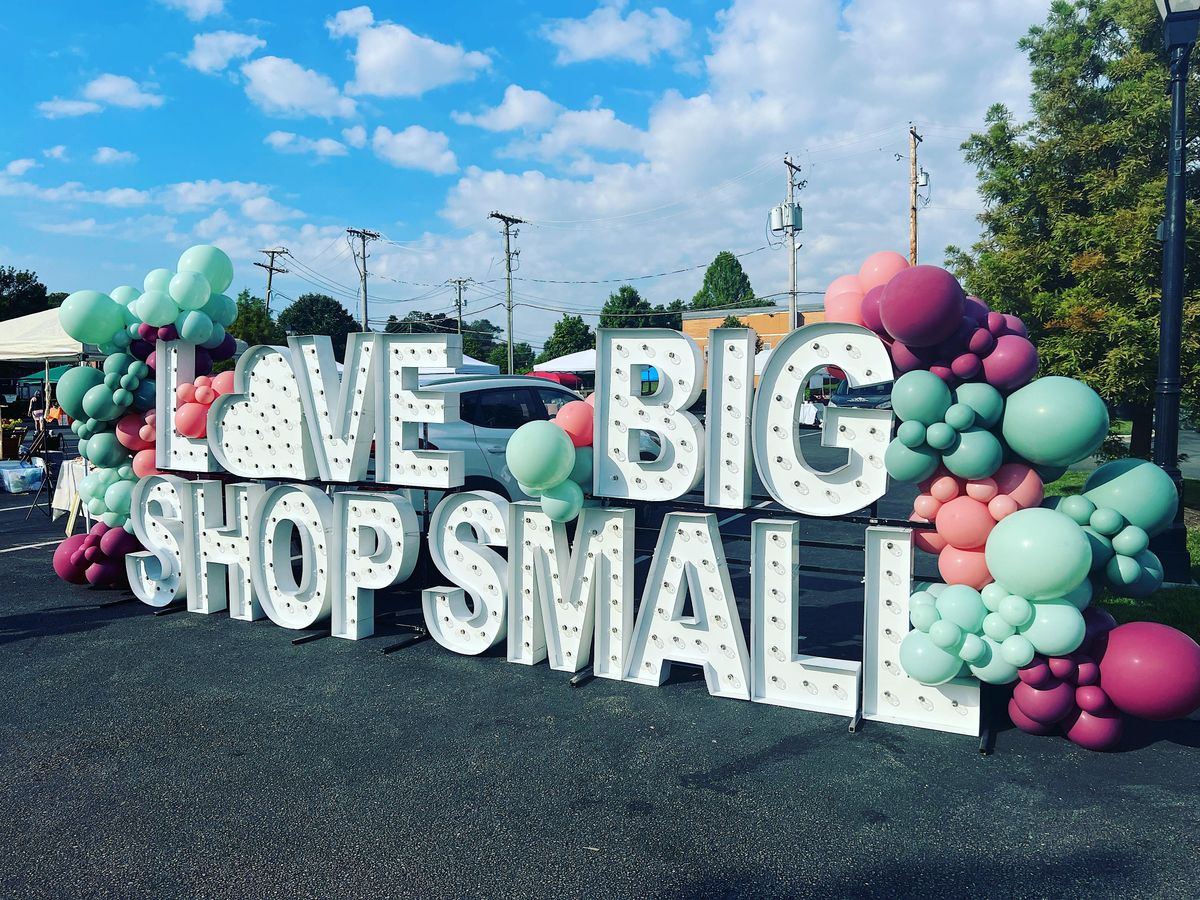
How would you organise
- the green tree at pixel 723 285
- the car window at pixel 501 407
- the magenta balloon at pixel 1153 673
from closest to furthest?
the magenta balloon at pixel 1153 673 → the car window at pixel 501 407 → the green tree at pixel 723 285

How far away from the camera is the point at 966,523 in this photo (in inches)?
167

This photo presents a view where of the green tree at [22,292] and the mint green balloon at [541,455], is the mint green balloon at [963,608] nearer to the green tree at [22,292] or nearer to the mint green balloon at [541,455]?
the mint green balloon at [541,455]

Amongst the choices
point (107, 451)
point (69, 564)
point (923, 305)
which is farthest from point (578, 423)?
point (69, 564)

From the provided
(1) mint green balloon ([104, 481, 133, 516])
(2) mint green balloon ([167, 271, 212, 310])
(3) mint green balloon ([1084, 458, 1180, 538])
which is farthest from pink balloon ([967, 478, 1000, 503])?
(1) mint green balloon ([104, 481, 133, 516])

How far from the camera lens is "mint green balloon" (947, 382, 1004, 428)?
4180 mm

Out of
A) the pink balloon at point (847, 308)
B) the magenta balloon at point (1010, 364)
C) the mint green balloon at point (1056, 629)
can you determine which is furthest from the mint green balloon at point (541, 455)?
A: the mint green balloon at point (1056, 629)

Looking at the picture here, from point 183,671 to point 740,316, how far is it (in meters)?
50.3

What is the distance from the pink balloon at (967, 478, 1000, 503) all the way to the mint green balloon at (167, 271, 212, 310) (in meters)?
5.92

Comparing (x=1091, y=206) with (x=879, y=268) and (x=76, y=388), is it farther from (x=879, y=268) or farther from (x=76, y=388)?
(x=76, y=388)

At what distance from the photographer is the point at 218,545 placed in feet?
21.1

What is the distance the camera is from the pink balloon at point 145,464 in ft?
23.0

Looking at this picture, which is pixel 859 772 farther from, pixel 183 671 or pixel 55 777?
pixel 183 671

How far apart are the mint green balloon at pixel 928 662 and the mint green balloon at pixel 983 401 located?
1155 mm

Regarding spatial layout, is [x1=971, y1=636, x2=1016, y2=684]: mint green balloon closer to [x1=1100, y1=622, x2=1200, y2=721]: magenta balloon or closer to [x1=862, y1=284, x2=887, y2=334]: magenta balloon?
[x1=1100, y1=622, x2=1200, y2=721]: magenta balloon
